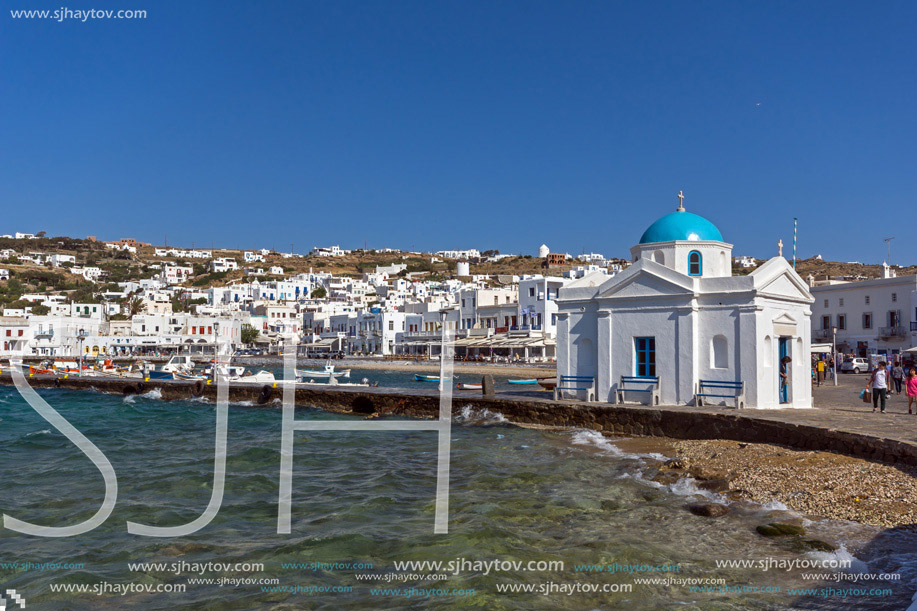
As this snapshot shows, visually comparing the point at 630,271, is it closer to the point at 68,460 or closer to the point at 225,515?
the point at 225,515

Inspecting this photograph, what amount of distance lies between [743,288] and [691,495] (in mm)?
8636

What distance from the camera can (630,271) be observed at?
829 inches

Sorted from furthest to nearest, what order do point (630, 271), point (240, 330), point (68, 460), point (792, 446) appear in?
point (240, 330)
point (630, 271)
point (68, 460)
point (792, 446)

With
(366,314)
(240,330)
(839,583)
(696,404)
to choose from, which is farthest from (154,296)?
(839,583)

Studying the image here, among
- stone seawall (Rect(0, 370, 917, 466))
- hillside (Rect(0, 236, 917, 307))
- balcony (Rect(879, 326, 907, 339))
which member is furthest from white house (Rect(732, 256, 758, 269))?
stone seawall (Rect(0, 370, 917, 466))

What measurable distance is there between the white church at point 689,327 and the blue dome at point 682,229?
3cm

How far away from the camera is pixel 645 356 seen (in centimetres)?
2119

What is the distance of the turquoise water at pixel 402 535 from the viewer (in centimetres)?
827

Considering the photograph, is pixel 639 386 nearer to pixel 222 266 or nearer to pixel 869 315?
pixel 869 315

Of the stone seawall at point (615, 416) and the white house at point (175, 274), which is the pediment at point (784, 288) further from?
the white house at point (175, 274)

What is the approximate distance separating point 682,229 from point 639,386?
5.35 metres

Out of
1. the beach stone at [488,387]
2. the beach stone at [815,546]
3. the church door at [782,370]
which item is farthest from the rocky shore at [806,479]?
the beach stone at [488,387]

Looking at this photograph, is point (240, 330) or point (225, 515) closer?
point (225, 515)

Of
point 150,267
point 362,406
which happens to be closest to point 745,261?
point 150,267
